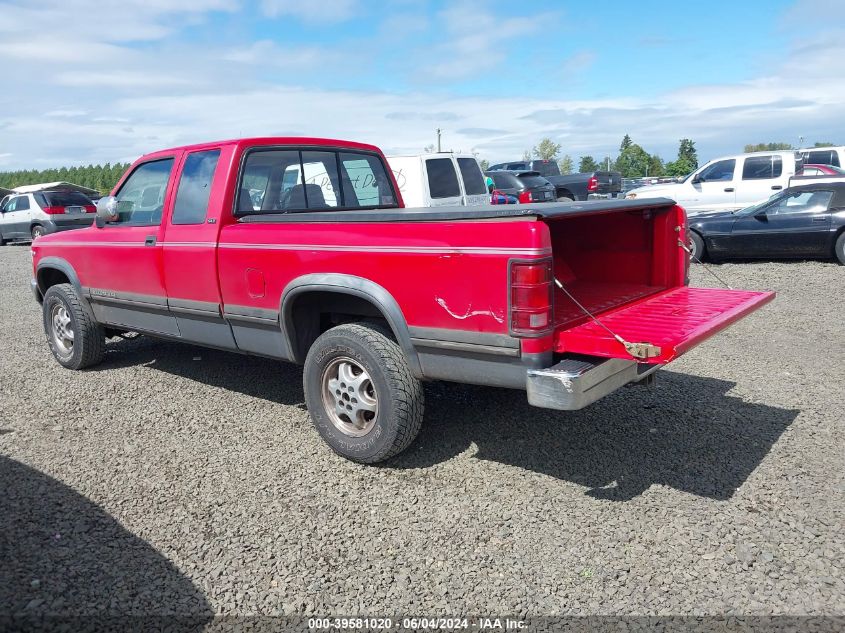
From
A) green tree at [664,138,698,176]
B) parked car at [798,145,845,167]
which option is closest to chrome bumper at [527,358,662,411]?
parked car at [798,145,845,167]

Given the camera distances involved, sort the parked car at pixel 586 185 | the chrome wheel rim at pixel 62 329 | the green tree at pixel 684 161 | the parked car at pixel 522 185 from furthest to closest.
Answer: the green tree at pixel 684 161 → the parked car at pixel 586 185 → the parked car at pixel 522 185 → the chrome wheel rim at pixel 62 329

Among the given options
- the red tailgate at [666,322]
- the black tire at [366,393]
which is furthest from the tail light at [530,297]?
the black tire at [366,393]

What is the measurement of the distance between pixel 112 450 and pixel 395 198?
118 inches

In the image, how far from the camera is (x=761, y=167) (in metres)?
14.9

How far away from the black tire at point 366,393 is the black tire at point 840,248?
9.43 m

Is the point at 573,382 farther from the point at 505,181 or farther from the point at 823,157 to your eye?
the point at 823,157

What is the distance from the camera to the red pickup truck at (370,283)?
11.1 feet

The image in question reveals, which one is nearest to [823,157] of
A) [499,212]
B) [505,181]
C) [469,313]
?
[505,181]

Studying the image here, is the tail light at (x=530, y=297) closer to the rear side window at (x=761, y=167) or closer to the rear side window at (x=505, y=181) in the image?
the rear side window at (x=761, y=167)

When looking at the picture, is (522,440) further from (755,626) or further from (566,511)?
(755,626)

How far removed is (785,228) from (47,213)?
18.2 m

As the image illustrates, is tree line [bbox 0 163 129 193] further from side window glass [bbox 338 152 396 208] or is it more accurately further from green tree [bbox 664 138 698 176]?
side window glass [bbox 338 152 396 208]

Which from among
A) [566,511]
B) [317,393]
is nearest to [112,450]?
[317,393]

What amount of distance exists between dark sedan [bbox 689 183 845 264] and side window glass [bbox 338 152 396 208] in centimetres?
745
